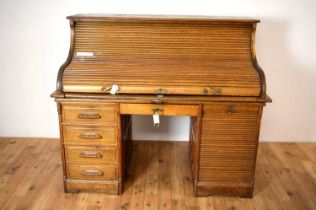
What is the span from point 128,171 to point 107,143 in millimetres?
540

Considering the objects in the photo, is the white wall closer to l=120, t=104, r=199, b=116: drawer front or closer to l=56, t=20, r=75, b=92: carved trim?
l=56, t=20, r=75, b=92: carved trim

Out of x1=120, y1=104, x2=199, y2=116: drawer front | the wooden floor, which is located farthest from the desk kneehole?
the wooden floor

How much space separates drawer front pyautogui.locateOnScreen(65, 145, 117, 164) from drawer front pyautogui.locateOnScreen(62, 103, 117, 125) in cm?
20

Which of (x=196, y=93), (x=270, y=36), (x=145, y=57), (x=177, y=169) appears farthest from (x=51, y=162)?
(x=270, y=36)

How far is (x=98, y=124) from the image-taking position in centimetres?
218

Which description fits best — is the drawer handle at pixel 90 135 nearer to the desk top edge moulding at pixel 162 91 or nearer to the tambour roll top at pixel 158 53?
the desk top edge moulding at pixel 162 91

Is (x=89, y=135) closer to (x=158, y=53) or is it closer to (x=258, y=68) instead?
(x=158, y=53)

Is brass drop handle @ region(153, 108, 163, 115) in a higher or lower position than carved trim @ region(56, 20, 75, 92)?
lower

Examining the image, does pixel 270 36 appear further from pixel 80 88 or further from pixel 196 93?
pixel 80 88

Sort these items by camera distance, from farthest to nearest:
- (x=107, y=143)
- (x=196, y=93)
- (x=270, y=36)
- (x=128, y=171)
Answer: (x=270, y=36) → (x=128, y=171) → (x=107, y=143) → (x=196, y=93)

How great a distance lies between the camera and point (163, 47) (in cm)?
232

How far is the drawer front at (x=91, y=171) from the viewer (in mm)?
2297

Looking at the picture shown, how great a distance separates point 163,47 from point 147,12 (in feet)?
2.11

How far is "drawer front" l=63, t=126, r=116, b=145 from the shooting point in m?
2.20
